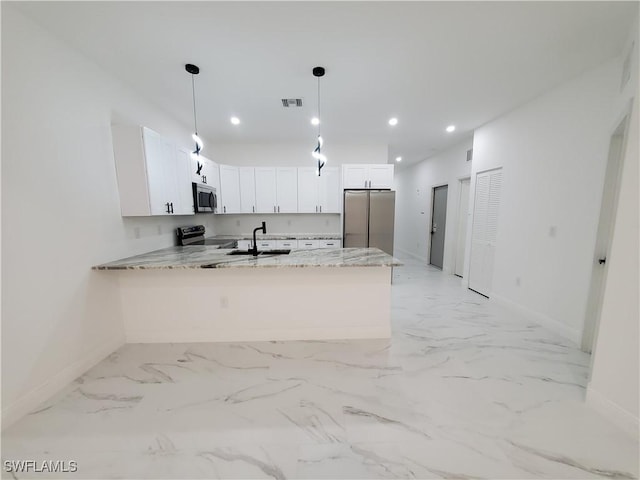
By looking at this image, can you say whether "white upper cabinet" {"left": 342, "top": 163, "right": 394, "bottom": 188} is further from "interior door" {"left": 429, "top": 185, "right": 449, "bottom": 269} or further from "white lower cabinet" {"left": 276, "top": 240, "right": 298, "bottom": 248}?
"interior door" {"left": 429, "top": 185, "right": 449, "bottom": 269}

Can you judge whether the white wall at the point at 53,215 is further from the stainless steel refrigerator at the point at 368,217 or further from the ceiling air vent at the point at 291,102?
the stainless steel refrigerator at the point at 368,217

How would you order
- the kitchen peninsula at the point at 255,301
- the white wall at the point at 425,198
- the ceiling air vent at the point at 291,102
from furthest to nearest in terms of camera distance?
the white wall at the point at 425,198, the ceiling air vent at the point at 291,102, the kitchen peninsula at the point at 255,301

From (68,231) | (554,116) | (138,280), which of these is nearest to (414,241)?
(554,116)

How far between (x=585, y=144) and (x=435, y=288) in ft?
8.98

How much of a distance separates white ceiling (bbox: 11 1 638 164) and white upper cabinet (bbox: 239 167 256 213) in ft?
4.92

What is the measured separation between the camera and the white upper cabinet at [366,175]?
181 inches

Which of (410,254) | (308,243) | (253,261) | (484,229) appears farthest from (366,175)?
(410,254)

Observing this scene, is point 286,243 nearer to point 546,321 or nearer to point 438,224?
point 438,224

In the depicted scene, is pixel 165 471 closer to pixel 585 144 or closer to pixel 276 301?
pixel 276 301

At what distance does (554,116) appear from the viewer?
9.05 feet

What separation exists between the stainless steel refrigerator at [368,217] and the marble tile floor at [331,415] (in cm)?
229

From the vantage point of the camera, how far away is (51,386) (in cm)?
182

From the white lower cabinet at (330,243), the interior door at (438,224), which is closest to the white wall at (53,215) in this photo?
the white lower cabinet at (330,243)

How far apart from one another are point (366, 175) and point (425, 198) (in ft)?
8.68
